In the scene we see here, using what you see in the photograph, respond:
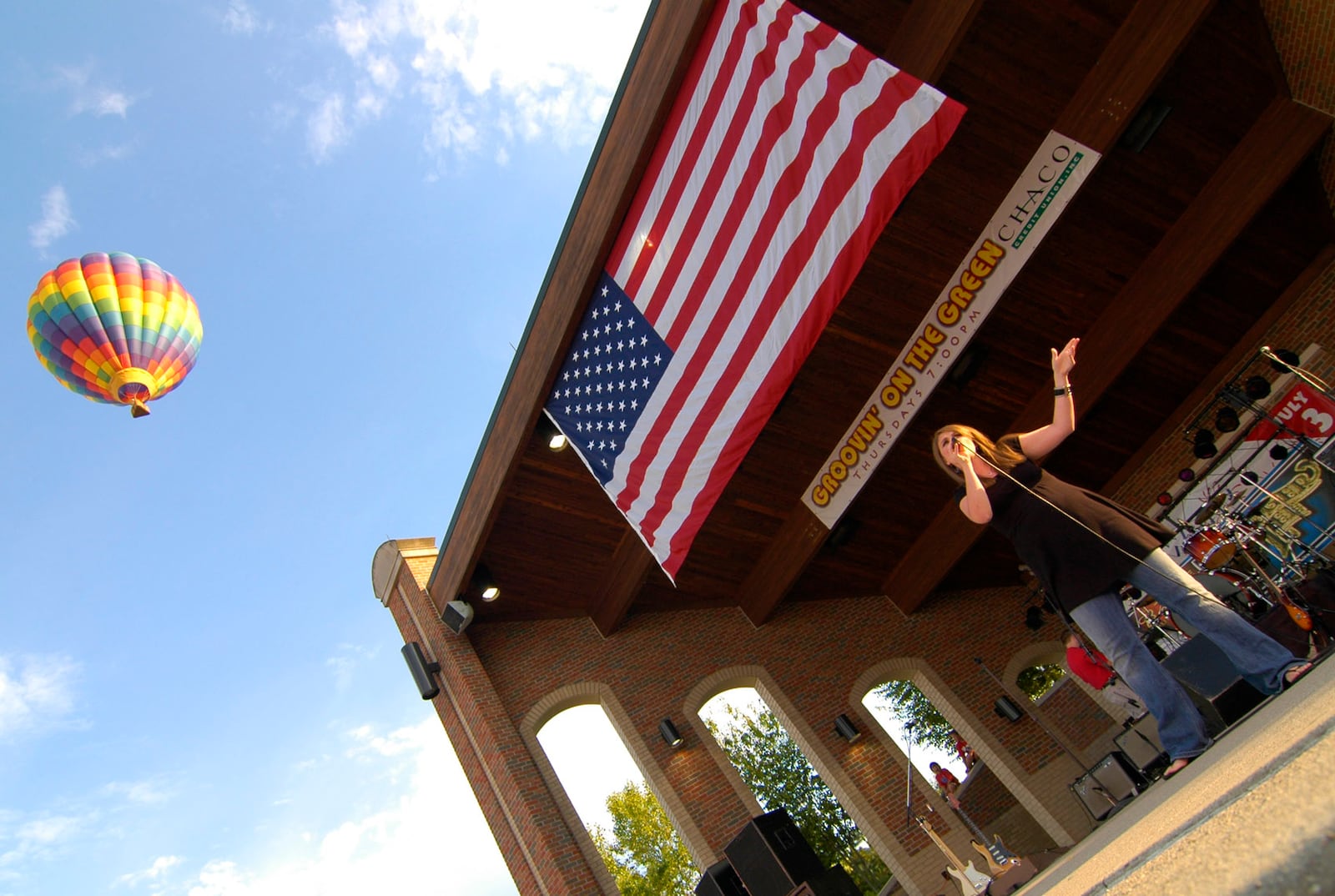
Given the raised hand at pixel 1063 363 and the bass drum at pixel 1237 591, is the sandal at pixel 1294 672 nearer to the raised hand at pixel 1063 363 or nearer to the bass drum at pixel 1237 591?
the raised hand at pixel 1063 363

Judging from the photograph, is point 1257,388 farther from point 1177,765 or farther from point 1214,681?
point 1177,765

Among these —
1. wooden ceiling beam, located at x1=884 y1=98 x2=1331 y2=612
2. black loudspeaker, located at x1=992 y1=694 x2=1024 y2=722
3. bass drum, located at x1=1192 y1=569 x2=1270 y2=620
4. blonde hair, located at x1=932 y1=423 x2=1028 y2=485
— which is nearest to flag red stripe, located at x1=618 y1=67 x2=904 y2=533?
blonde hair, located at x1=932 y1=423 x2=1028 y2=485

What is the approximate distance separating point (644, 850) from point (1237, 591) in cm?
2132

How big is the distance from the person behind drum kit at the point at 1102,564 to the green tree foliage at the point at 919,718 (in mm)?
23586

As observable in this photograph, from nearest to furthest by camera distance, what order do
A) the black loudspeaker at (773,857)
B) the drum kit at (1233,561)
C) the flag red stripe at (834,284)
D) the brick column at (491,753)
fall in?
the flag red stripe at (834,284)
the black loudspeaker at (773,857)
the drum kit at (1233,561)
the brick column at (491,753)

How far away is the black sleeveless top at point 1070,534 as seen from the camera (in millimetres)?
3385

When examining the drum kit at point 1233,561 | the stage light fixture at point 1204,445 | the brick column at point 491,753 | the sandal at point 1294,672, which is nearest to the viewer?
the sandal at point 1294,672

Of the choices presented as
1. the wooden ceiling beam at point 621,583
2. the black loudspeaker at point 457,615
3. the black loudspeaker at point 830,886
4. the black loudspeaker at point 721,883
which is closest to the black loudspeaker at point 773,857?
the black loudspeaker at point 830,886

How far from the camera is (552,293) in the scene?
7.69 m

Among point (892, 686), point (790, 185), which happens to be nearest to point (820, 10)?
point (790, 185)

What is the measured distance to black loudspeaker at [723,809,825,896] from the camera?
7070 millimetres

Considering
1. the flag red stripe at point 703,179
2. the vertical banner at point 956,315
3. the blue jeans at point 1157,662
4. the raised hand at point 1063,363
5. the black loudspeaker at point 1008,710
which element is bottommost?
the blue jeans at point 1157,662

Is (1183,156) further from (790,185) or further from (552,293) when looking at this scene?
(552,293)

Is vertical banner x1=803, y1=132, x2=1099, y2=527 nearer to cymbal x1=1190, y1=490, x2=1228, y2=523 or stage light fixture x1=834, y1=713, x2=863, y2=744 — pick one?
stage light fixture x1=834, y1=713, x2=863, y2=744
